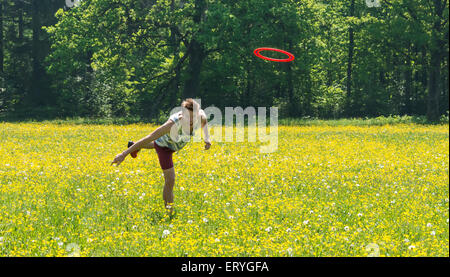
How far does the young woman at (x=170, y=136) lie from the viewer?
6.89 m

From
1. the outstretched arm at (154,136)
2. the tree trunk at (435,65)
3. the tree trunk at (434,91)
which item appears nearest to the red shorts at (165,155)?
the outstretched arm at (154,136)

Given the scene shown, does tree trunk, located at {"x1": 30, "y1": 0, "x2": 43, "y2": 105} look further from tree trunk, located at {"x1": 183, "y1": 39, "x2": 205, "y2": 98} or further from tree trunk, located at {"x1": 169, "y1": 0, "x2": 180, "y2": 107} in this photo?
tree trunk, located at {"x1": 183, "y1": 39, "x2": 205, "y2": 98}

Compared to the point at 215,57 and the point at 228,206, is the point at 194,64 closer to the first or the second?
the point at 215,57

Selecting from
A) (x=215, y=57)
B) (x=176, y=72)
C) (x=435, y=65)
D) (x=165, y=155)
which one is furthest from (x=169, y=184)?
(x=435, y=65)

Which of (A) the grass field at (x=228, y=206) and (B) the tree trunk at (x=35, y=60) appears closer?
(A) the grass field at (x=228, y=206)

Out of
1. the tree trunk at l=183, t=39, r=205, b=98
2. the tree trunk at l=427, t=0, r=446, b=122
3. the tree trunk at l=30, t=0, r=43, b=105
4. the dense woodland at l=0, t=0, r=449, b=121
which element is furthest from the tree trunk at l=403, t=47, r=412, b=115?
the tree trunk at l=30, t=0, r=43, b=105

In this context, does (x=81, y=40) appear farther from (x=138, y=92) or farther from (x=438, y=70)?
(x=438, y=70)

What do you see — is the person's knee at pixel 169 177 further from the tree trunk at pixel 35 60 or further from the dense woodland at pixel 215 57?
the tree trunk at pixel 35 60

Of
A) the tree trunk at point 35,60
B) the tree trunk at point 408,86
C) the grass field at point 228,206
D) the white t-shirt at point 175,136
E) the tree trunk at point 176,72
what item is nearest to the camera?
the grass field at point 228,206

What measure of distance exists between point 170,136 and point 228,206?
5.21ft

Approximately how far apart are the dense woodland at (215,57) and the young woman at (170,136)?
23870 mm

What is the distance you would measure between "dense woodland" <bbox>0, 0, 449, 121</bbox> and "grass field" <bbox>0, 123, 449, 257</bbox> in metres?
18.9

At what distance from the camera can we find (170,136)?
7.11 metres

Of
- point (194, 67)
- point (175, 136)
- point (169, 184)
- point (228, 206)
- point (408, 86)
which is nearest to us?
point (175, 136)
